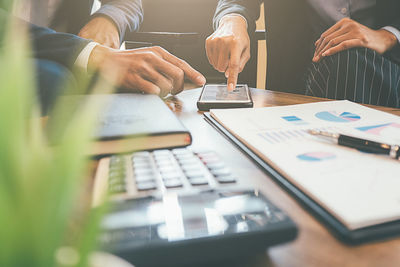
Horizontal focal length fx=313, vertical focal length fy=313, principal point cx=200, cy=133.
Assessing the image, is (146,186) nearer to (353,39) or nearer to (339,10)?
(353,39)

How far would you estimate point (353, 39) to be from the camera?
839 millimetres

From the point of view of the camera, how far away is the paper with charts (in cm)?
24

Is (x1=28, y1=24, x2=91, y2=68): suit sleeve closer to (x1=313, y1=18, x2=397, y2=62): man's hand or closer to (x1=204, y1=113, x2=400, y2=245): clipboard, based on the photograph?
(x1=204, y1=113, x2=400, y2=245): clipboard

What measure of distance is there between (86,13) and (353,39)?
1.02 meters

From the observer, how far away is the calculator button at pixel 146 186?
0.84 feet

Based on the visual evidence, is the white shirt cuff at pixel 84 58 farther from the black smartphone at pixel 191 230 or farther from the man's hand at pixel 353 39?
the man's hand at pixel 353 39

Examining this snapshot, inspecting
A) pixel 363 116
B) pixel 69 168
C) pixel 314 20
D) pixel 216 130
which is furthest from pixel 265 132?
pixel 314 20

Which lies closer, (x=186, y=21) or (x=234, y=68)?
(x=234, y=68)

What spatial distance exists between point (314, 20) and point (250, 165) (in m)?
0.94

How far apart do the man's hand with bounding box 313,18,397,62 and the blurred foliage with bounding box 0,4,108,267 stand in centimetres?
89

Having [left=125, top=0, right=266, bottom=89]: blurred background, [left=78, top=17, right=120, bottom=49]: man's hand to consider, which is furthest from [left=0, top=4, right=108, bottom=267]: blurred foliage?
[left=125, top=0, right=266, bottom=89]: blurred background

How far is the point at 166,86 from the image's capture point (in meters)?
0.67

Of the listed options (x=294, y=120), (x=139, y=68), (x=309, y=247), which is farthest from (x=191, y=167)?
(x=139, y=68)

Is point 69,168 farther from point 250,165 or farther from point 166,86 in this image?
point 166,86
